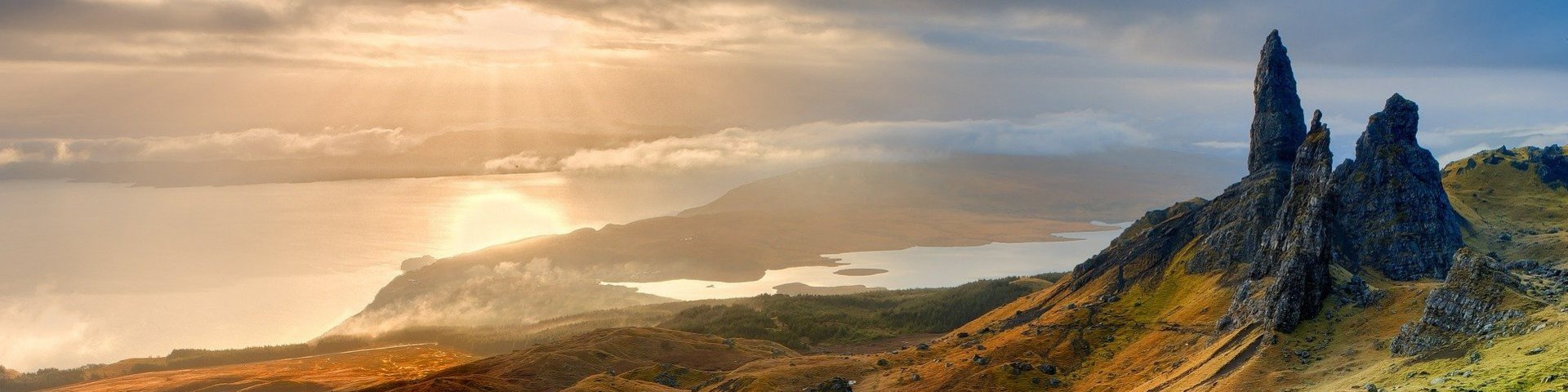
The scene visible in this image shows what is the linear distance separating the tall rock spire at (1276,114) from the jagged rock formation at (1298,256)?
117ft

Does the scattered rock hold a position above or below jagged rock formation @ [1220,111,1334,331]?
below

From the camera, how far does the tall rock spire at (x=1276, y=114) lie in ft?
577

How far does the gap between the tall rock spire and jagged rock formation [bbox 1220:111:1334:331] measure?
35.6 metres

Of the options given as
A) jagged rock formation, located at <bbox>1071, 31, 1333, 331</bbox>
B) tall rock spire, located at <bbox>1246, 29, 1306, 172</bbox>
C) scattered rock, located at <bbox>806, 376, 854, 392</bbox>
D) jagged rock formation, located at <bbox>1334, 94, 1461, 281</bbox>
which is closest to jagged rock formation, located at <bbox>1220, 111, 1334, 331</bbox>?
jagged rock formation, located at <bbox>1071, 31, 1333, 331</bbox>

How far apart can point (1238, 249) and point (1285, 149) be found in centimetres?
3277

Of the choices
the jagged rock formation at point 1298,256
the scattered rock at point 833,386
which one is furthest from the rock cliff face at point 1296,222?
the scattered rock at point 833,386

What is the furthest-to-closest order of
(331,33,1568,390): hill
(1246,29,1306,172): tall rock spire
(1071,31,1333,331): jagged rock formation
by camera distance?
(1246,29,1306,172): tall rock spire → (1071,31,1333,331): jagged rock formation → (331,33,1568,390): hill

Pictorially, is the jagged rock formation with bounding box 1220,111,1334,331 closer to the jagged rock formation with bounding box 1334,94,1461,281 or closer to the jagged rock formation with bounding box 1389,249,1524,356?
the jagged rock formation with bounding box 1334,94,1461,281

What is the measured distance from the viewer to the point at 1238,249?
6043 inches

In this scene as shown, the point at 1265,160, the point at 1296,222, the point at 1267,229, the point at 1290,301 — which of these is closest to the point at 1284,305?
the point at 1290,301

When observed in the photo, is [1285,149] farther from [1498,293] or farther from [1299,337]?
[1498,293]

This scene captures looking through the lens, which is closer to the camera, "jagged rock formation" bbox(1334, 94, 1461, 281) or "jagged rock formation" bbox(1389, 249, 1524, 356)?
"jagged rock formation" bbox(1389, 249, 1524, 356)

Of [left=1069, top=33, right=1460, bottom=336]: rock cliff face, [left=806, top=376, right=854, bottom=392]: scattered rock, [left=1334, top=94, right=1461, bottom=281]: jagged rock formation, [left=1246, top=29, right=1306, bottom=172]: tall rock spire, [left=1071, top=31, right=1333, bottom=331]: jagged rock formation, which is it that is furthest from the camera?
[left=1246, top=29, right=1306, bottom=172]: tall rock spire

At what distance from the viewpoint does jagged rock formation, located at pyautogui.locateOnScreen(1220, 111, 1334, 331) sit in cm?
10675
